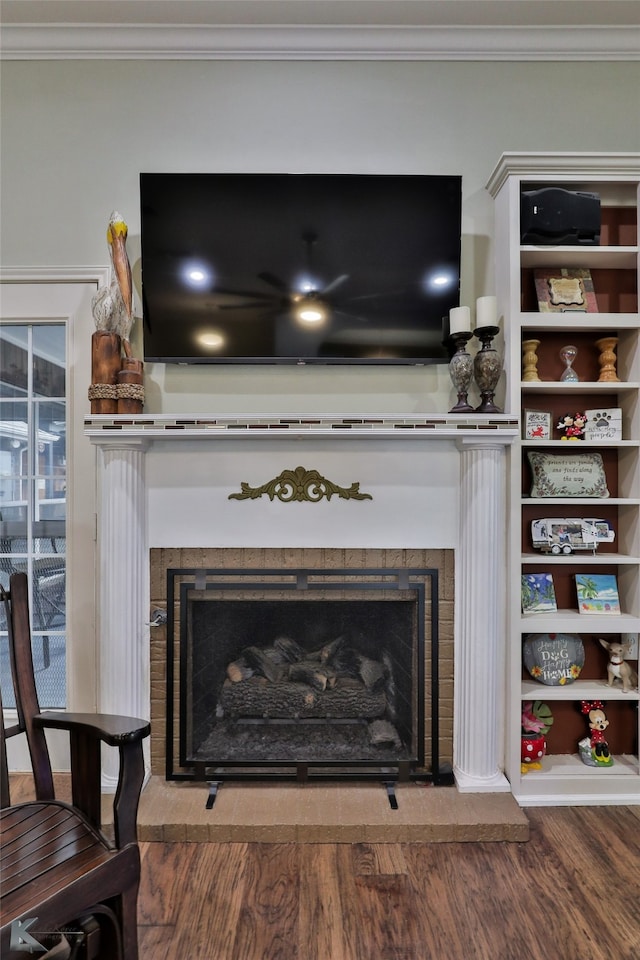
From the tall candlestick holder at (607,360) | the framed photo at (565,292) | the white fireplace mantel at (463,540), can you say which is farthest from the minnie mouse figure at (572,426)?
the framed photo at (565,292)

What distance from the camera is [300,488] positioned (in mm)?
2105

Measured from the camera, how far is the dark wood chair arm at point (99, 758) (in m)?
1.21

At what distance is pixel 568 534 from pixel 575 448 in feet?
1.14

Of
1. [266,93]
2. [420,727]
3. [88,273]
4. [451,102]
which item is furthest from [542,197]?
[420,727]

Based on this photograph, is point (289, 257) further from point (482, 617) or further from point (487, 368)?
point (482, 617)

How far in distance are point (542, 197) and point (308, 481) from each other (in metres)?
1.36

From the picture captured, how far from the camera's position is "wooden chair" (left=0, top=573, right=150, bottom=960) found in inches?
41.1

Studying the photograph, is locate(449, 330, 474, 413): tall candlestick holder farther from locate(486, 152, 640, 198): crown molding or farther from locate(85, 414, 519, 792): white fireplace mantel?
locate(486, 152, 640, 198): crown molding

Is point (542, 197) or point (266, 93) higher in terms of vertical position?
point (266, 93)

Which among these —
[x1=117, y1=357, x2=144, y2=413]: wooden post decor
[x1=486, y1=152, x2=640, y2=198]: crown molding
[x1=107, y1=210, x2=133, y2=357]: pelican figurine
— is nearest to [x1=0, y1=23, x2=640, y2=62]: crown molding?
[x1=486, y1=152, x2=640, y2=198]: crown molding

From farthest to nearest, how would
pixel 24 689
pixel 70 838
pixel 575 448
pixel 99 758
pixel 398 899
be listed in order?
pixel 575 448 → pixel 398 899 → pixel 24 689 → pixel 99 758 → pixel 70 838

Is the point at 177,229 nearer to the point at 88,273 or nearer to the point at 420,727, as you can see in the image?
the point at 88,273

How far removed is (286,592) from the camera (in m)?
2.15

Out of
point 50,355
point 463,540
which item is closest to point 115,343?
point 50,355
